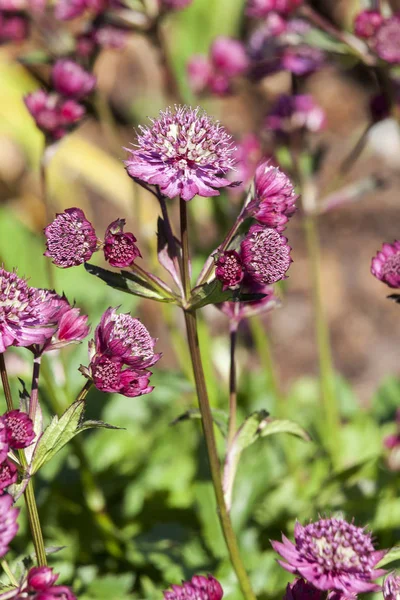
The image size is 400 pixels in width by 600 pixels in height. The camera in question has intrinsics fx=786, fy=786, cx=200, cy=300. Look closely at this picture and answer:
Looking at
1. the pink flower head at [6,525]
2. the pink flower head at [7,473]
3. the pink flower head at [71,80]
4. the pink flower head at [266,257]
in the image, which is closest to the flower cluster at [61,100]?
the pink flower head at [71,80]

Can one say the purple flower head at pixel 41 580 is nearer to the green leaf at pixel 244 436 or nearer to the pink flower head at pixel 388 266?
the green leaf at pixel 244 436

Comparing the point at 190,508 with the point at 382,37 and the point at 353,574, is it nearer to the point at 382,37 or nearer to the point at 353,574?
the point at 353,574

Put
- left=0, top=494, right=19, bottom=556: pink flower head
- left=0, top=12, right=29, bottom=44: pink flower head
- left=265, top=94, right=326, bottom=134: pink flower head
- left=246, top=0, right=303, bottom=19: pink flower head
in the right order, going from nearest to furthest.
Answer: left=0, top=494, right=19, bottom=556: pink flower head → left=246, top=0, right=303, bottom=19: pink flower head → left=265, top=94, right=326, bottom=134: pink flower head → left=0, top=12, right=29, bottom=44: pink flower head

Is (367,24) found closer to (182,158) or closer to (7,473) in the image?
(182,158)

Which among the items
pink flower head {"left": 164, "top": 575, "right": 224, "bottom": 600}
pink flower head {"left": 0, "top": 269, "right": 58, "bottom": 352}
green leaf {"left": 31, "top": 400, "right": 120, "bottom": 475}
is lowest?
pink flower head {"left": 164, "top": 575, "right": 224, "bottom": 600}

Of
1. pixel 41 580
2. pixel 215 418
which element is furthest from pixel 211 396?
pixel 41 580

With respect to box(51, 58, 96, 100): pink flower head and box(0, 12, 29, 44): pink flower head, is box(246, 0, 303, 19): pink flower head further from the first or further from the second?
box(0, 12, 29, 44): pink flower head

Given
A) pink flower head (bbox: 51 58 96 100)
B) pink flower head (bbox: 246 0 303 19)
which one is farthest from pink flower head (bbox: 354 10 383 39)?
pink flower head (bbox: 51 58 96 100)
